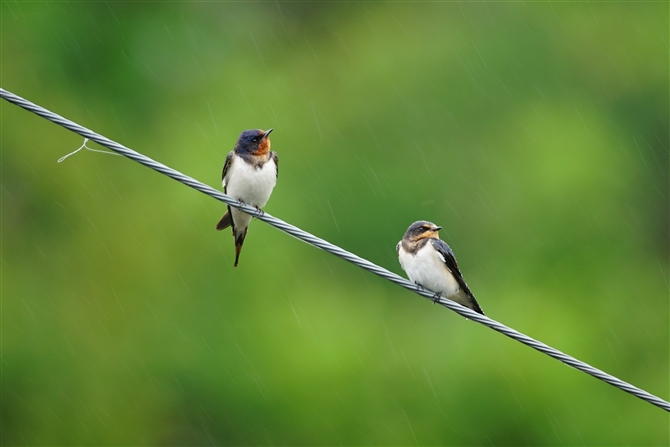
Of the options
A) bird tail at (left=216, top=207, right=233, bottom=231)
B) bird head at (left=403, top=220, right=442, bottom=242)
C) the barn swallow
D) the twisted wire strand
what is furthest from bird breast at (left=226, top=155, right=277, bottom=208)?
the twisted wire strand

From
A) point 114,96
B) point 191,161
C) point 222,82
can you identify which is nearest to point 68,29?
point 114,96

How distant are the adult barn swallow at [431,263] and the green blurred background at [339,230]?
28.5ft

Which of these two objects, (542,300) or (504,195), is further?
(504,195)

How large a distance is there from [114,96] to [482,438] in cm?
1116

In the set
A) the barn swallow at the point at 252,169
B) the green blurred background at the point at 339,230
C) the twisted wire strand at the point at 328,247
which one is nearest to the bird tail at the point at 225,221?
the barn swallow at the point at 252,169

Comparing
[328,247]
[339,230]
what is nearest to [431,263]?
[328,247]

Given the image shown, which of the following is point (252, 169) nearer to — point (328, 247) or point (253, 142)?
point (253, 142)

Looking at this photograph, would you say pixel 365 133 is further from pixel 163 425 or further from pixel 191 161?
pixel 163 425

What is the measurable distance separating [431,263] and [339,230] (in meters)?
10.5

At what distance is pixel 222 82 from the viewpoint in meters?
21.6

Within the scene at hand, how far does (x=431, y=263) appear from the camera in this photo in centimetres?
721

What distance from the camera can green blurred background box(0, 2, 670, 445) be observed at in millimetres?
16266

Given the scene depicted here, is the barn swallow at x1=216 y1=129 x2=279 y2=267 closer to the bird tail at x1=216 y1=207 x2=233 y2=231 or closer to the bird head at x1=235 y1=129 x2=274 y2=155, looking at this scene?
the bird head at x1=235 y1=129 x2=274 y2=155

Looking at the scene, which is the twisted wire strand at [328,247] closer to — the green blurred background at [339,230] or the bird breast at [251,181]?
the bird breast at [251,181]
